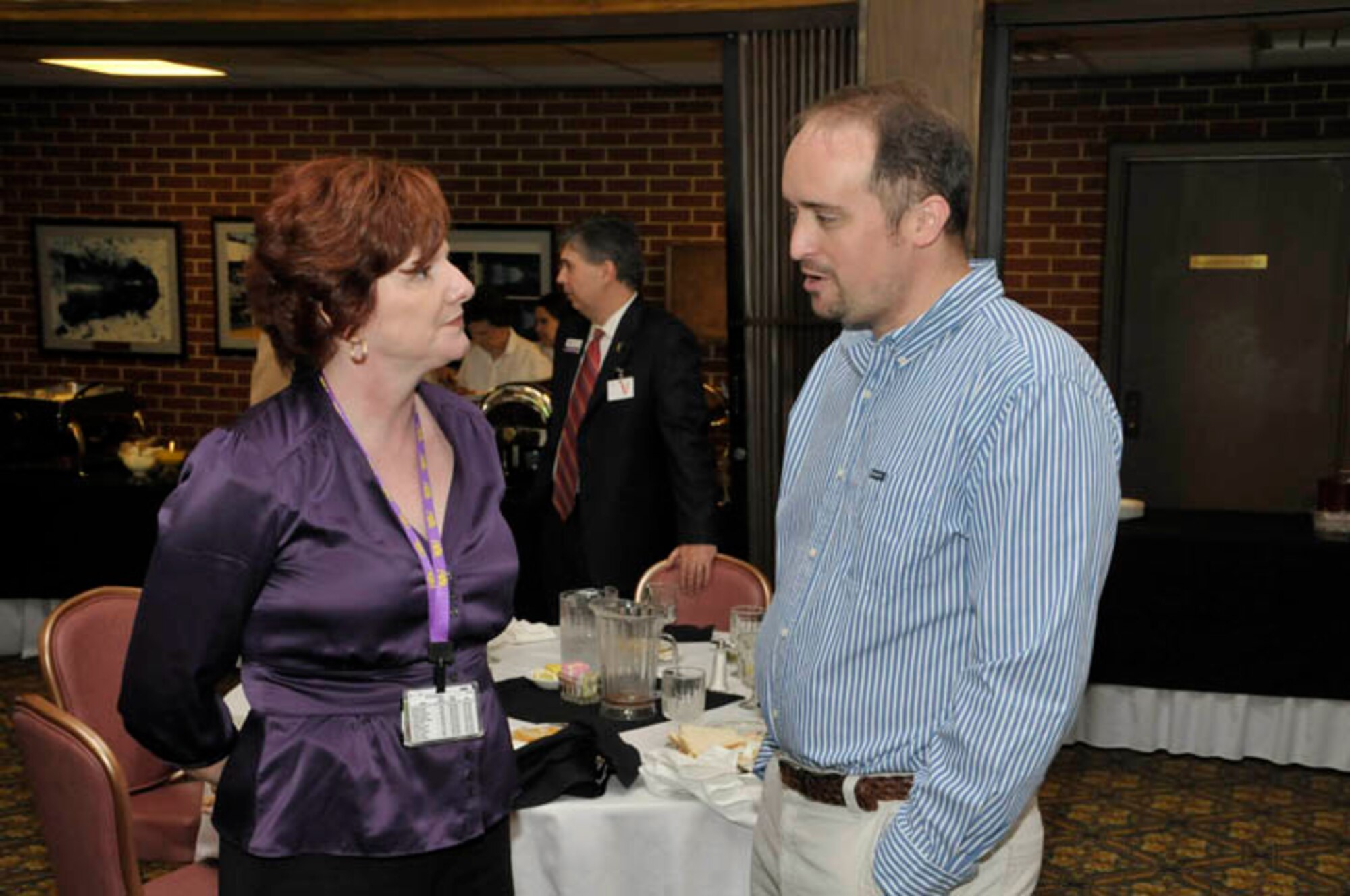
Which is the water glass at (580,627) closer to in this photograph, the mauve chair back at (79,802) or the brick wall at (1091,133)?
the mauve chair back at (79,802)

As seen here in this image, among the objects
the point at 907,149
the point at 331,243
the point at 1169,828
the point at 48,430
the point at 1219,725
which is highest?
the point at 907,149

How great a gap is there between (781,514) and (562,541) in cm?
258

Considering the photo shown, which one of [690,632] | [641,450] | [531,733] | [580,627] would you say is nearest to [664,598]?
[690,632]

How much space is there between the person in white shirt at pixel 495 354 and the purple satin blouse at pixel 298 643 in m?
4.73

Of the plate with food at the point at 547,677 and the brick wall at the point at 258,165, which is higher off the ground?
the brick wall at the point at 258,165

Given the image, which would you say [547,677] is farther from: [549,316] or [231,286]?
[231,286]

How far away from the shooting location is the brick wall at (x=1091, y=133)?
20.8 feet

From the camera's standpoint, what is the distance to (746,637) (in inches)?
111

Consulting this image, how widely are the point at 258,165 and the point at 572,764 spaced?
6000 millimetres

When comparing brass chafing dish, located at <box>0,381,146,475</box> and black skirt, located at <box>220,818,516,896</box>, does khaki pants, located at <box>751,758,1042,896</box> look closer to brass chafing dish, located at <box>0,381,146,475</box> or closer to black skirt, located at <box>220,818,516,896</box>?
black skirt, located at <box>220,818,516,896</box>

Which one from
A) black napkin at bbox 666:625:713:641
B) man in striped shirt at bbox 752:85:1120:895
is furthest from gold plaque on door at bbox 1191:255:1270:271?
man in striped shirt at bbox 752:85:1120:895

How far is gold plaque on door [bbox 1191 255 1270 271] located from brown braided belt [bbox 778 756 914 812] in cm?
539

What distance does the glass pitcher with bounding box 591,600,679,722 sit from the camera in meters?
2.58

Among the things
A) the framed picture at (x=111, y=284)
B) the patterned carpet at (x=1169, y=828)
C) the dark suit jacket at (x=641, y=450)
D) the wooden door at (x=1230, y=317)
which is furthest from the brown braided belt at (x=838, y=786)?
the framed picture at (x=111, y=284)
